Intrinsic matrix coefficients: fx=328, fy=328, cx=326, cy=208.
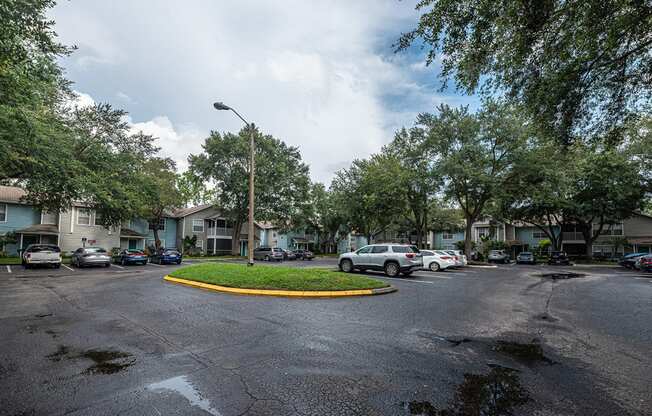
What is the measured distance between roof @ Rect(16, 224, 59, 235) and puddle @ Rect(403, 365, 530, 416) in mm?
40856

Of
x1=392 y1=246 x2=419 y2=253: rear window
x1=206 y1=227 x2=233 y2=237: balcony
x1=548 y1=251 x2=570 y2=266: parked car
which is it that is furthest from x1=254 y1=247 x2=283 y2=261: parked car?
x1=548 y1=251 x2=570 y2=266: parked car

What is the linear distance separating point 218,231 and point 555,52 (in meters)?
46.6

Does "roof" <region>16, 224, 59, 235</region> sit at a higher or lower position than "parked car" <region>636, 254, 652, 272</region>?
higher

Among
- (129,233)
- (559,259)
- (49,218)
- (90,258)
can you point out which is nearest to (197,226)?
(129,233)

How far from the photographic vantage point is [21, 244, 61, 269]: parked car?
21094mm

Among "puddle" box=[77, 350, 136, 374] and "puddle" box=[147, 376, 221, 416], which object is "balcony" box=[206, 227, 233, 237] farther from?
"puddle" box=[147, 376, 221, 416]

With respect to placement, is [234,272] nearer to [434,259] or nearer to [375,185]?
[434,259]

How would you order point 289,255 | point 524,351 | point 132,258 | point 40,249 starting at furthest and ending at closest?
point 289,255
point 132,258
point 40,249
point 524,351

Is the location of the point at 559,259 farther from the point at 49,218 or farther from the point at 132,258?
the point at 49,218

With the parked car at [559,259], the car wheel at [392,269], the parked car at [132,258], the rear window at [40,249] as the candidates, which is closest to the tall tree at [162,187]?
the parked car at [132,258]

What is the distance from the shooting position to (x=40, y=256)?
21.3m

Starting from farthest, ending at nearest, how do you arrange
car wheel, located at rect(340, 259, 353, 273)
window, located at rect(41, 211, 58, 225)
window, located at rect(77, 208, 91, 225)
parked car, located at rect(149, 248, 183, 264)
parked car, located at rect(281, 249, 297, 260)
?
parked car, located at rect(281, 249, 297, 260) < window, located at rect(77, 208, 91, 225) < window, located at rect(41, 211, 58, 225) < parked car, located at rect(149, 248, 183, 264) < car wheel, located at rect(340, 259, 353, 273)

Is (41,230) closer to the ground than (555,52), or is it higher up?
closer to the ground

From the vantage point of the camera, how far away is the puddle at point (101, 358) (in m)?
4.26
